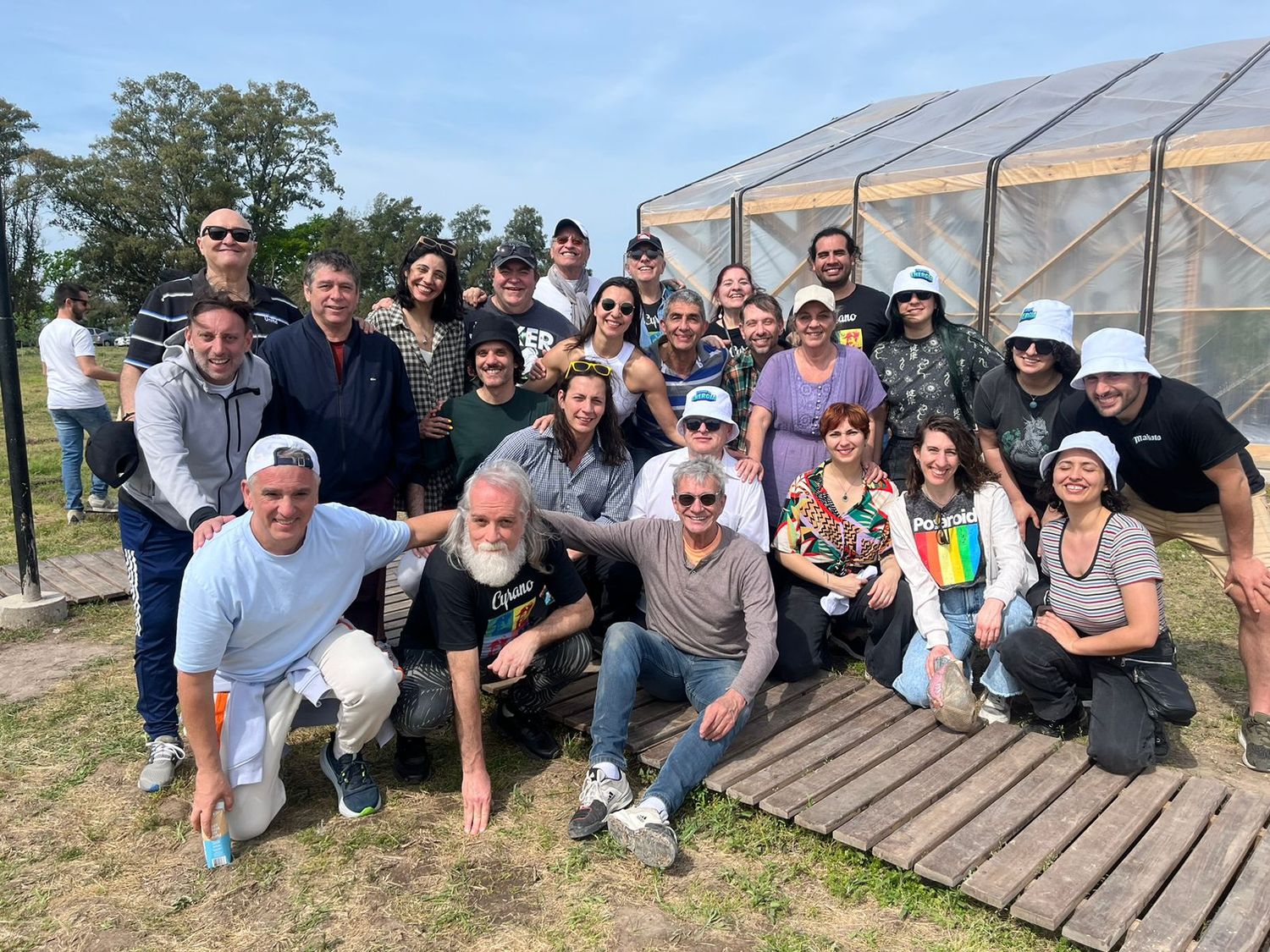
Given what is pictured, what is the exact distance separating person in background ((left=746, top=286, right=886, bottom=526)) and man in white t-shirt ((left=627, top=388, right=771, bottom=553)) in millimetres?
346

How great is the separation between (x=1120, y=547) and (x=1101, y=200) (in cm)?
804

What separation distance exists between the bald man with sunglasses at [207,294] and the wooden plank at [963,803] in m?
3.20

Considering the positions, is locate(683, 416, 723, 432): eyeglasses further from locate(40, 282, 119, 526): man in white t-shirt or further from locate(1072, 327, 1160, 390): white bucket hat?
locate(40, 282, 119, 526): man in white t-shirt

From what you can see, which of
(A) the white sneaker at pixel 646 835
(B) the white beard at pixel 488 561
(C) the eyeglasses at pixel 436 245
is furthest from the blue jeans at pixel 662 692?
(C) the eyeglasses at pixel 436 245

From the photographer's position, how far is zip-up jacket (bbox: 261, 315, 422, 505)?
396 centimetres

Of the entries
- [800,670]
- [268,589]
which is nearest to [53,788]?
[268,589]

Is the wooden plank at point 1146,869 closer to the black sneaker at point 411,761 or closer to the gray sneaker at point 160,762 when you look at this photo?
the black sneaker at point 411,761

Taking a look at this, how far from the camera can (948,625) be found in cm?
419

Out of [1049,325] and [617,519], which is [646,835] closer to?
[617,519]

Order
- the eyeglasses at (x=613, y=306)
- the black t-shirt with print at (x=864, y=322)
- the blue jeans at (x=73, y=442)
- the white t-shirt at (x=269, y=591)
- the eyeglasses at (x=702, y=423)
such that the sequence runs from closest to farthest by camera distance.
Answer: the white t-shirt at (x=269, y=591)
the eyeglasses at (x=702, y=423)
the eyeglasses at (x=613, y=306)
the black t-shirt with print at (x=864, y=322)
the blue jeans at (x=73, y=442)

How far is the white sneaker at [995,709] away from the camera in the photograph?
4.02 m

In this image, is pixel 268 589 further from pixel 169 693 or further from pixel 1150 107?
pixel 1150 107

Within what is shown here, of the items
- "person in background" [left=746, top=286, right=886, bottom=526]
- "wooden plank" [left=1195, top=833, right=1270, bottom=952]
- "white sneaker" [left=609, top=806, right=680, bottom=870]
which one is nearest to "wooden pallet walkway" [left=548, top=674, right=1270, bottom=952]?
"wooden plank" [left=1195, top=833, right=1270, bottom=952]

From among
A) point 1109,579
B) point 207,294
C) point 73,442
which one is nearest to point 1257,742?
point 1109,579
